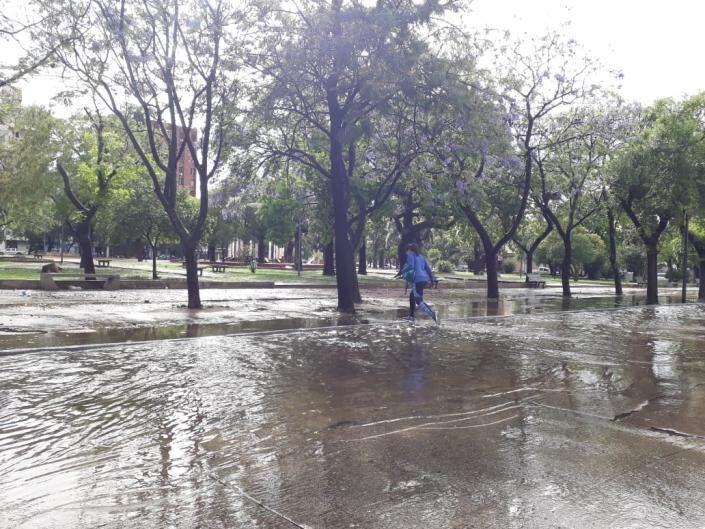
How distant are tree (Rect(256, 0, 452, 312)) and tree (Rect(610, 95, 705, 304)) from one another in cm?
1108

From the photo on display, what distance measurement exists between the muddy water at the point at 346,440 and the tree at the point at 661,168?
1480 cm

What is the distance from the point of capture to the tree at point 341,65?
45.0 feet

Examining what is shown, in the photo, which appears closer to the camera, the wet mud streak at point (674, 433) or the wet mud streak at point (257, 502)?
the wet mud streak at point (257, 502)

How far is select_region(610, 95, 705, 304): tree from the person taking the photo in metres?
21.5

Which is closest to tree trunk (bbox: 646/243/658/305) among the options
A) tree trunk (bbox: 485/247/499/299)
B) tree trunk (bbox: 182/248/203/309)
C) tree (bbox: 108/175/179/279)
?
tree trunk (bbox: 485/247/499/299)

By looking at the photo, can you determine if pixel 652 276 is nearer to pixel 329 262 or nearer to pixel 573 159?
pixel 573 159

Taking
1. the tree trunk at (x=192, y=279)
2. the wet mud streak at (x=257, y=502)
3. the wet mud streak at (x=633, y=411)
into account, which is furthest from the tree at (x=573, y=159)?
the wet mud streak at (x=257, y=502)

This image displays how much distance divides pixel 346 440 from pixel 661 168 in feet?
69.2

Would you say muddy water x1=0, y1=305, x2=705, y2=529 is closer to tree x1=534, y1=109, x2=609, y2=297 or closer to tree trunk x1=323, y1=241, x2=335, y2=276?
tree x1=534, y1=109, x2=609, y2=297

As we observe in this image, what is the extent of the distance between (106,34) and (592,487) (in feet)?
49.5

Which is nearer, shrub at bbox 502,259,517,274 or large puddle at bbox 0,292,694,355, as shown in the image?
large puddle at bbox 0,292,694,355

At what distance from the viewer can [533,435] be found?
492cm

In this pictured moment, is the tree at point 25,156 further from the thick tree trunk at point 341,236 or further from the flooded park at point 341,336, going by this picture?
the thick tree trunk at point 341,236

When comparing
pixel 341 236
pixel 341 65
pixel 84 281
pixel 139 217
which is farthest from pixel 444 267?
pixel 341 65
